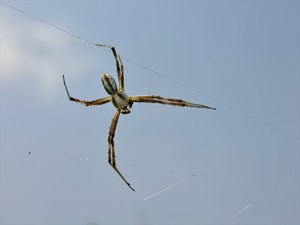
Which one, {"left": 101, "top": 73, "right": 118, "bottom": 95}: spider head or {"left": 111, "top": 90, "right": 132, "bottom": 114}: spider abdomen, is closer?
{"left": 101, "top": 73, "right": 118, "bottom": 95}: spider head

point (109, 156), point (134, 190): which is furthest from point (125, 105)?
point (134, 190)

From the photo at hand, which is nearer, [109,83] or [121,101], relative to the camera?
[109,83]

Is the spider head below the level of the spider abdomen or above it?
above

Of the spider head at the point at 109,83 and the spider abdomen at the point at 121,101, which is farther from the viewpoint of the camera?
the spider abdomen at the point at 121,101

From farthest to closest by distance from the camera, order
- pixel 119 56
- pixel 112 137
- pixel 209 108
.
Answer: pixel 112 137 < pixel 119 56 < pixel 209 108

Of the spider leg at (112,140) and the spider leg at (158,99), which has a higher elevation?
the spider leg at (158,99)

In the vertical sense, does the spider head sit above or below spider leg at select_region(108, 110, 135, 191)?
above

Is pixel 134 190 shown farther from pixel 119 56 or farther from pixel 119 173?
pixel 119 56

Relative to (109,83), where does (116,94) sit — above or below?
below
